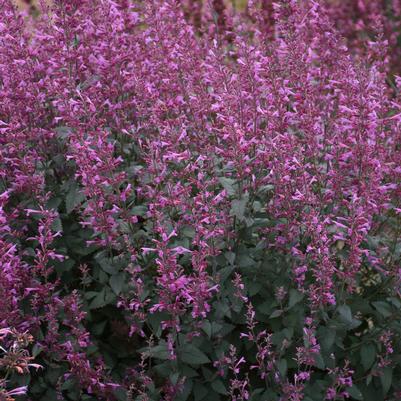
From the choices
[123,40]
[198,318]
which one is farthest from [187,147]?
[198,318]

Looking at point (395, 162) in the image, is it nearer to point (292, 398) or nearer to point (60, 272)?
point (292, 398)

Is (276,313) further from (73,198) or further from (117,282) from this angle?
(73,198)

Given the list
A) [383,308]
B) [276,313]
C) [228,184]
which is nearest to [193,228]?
[228,184]

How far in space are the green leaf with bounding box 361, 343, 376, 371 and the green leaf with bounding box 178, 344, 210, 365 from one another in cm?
90

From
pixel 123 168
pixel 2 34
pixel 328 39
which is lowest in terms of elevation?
pixel 123 168

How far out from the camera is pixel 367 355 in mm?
4016

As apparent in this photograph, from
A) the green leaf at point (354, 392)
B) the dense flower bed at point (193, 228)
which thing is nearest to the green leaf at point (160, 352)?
the dense flower bed at point (193, 228)

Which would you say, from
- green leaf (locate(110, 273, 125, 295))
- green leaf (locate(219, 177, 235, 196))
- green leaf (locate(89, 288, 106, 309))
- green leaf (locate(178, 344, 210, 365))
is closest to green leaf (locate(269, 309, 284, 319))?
green leaf (locate(178, 344, 210, 365))

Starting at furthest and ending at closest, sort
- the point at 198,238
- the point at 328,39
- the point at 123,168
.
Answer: the point at 328,39
the point at 123,168
the point at 198,238

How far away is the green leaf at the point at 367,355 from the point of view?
3988 millimetres

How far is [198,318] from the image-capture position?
3848 mm

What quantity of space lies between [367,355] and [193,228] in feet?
3.84

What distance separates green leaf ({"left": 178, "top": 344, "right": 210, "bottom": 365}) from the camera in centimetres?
371

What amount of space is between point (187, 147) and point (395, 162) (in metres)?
1.20
